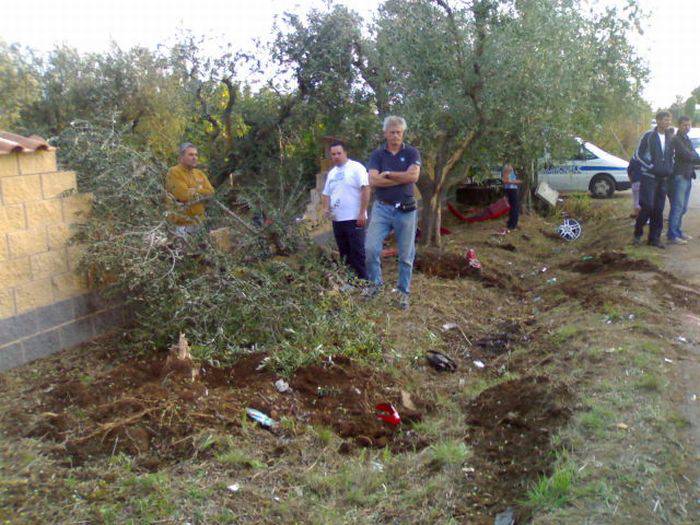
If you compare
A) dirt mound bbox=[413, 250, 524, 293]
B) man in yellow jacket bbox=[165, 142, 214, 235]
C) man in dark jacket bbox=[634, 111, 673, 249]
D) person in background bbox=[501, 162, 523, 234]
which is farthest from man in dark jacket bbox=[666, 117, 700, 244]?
man in yellow jacket bbox=[165, 142, 214, 235]

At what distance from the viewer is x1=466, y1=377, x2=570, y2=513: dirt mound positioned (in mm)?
3670

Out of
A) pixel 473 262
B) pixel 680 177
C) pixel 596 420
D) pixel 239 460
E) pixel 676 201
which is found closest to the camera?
pixel 239 460

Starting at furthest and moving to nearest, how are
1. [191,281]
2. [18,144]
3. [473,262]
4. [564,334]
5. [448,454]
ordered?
[473,262], [564,334], [191,281], [18,144], [448,454]

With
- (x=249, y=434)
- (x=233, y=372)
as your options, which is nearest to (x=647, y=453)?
(x=249, y=434)

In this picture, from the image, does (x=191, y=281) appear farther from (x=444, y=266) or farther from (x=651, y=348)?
(x=444, y=266)

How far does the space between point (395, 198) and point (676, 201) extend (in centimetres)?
522

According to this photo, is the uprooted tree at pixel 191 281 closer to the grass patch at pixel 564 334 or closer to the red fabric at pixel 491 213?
the grass patch at pixel 564 334

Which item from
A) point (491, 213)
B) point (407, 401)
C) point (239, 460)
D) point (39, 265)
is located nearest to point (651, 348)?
point (407, 401)

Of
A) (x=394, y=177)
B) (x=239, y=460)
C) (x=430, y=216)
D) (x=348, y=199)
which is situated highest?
(x=394, y=177)

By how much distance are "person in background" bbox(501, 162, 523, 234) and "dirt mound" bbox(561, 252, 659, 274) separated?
9.10 ft

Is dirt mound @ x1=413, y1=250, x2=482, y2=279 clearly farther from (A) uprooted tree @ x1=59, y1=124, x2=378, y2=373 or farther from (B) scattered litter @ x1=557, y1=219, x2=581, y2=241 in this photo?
(B) scattered litter @ x1=557, y1=219, x2=581, y2=241

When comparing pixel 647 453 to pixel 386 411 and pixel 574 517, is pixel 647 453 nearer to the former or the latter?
pixel 574 517

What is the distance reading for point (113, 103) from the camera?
1257 cm

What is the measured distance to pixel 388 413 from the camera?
458 centimetres
